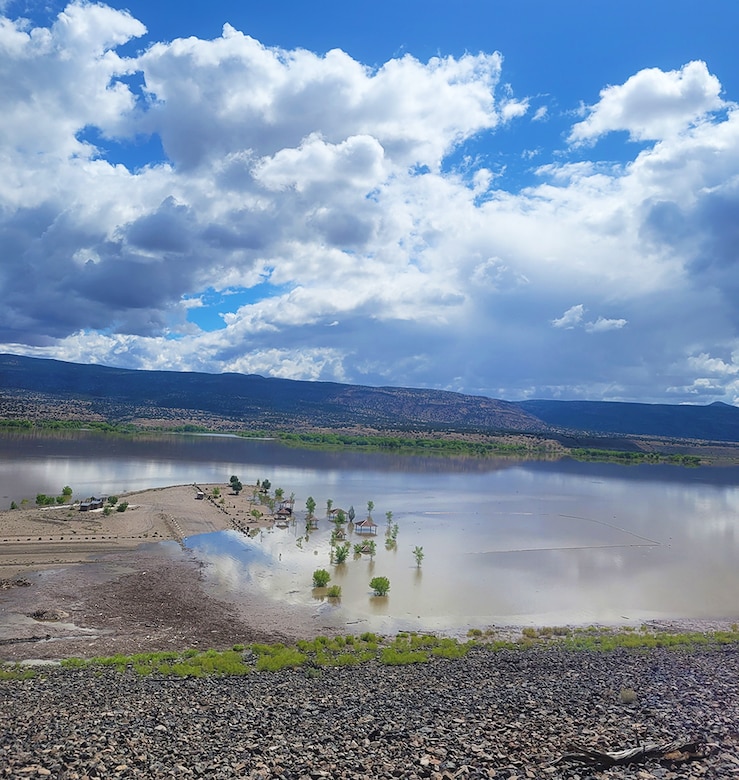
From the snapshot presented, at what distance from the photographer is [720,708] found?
1285 centimetres

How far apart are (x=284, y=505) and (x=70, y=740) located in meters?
38.7

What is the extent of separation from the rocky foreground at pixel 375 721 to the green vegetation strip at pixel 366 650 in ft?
2.05

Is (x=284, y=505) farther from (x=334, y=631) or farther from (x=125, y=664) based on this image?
(x=125, y=664)

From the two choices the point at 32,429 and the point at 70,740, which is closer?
the point at 70,740

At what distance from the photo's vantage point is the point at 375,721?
466 inches

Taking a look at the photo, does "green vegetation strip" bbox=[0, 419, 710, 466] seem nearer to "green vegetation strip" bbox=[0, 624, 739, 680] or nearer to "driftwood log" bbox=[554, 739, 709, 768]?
"green vegetation strip" bbox=[0, 624, 739, 680]

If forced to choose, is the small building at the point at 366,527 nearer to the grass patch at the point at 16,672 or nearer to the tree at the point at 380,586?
the tree at the point at 380,586

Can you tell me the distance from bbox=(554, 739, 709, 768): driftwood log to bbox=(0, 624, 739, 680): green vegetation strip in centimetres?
817

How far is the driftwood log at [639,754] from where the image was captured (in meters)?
9.47

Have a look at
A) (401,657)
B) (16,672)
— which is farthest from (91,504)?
(401,657)

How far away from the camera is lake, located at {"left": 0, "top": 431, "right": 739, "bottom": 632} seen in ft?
86.7

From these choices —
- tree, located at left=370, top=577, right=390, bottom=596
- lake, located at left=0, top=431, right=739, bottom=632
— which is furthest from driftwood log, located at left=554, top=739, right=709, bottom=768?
tree, located at left=370, top=577, right=390, bottom=596

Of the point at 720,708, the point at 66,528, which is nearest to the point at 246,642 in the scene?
the point at 720,708

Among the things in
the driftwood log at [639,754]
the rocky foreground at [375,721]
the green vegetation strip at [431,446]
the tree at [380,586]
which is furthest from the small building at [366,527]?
the green vegetation strip at [431,446]
